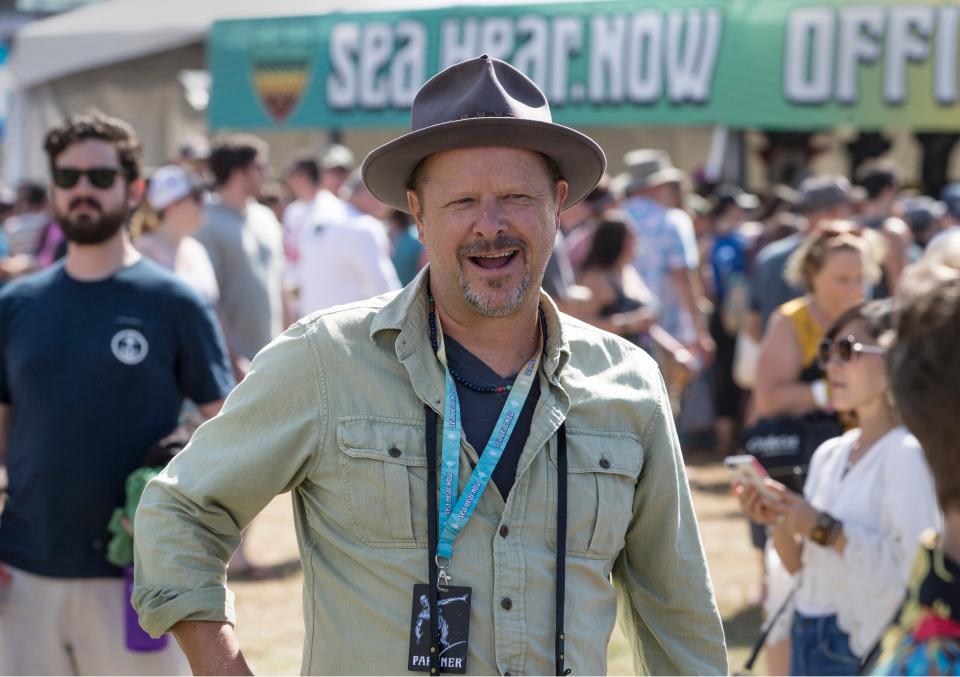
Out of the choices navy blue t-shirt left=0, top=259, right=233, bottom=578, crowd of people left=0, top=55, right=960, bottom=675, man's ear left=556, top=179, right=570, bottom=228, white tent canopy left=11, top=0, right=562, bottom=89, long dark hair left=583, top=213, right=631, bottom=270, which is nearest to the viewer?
crowd of people left=0, top=55, right=960, bottom=675

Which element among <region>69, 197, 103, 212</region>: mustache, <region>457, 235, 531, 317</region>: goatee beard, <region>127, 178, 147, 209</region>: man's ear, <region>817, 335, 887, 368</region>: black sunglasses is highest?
<region>127, 178, 147, 209</region>: man's ear

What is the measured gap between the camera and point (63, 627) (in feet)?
13.0

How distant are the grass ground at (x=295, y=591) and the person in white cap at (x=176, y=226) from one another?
5.40ft

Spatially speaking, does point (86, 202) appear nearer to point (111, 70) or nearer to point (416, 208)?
point (416, 208)

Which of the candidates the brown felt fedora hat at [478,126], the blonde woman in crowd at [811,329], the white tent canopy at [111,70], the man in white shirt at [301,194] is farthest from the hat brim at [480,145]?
the white tent canopy at [111,70]

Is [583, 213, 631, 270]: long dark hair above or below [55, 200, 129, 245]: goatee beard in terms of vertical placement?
below

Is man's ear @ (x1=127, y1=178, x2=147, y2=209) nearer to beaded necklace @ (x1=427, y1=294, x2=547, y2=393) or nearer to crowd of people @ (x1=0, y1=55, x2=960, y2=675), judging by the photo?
crowd of people @ (x1=0, y1=55, x2=960, y2=675)

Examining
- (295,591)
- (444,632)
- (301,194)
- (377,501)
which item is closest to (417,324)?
(377,501)

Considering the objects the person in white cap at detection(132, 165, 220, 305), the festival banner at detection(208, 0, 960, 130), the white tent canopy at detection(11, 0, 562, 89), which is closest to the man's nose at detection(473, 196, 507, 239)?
the person in white cap at detection(132, 165, 220, 305)

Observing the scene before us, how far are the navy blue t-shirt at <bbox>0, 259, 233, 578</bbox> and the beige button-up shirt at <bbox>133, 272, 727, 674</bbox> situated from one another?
1548 mm

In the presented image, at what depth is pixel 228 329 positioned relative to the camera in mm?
7148

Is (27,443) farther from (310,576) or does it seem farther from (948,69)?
(948,69)

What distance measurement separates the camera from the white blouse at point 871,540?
4.13m

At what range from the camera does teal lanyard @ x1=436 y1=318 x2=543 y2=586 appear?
8.03ft
